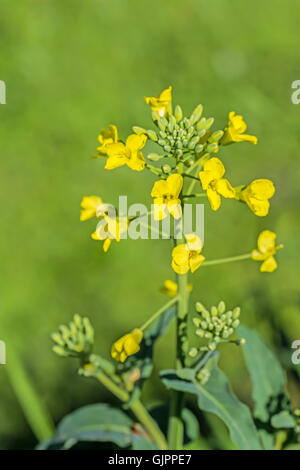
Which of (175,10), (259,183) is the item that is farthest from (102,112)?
(259,183)

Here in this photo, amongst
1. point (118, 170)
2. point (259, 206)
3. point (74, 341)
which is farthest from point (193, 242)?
point (118, 170)

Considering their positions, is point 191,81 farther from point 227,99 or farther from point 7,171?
point 7,171

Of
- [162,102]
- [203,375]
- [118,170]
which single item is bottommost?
[203,375]

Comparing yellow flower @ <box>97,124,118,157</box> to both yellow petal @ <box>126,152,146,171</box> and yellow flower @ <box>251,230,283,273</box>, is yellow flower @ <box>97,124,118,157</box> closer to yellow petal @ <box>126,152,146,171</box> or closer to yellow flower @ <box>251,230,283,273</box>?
yellow petal @ <box>126,152,146,171</box>
